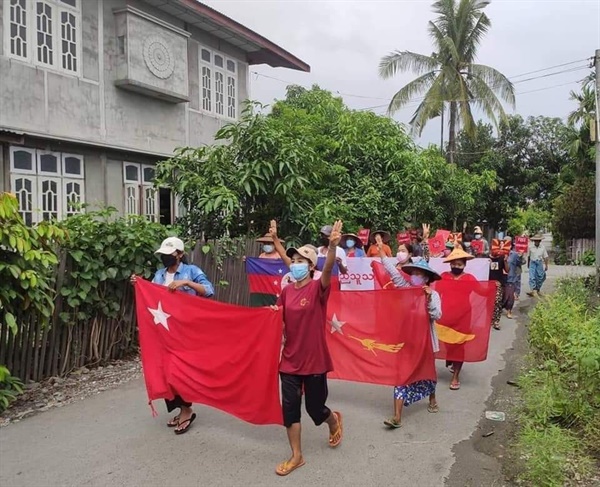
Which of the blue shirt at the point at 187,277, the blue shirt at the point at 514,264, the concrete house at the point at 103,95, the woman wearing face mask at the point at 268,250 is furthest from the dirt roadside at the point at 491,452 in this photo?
the concrete house at the point at 103,95

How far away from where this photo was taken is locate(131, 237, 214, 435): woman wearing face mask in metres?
4.70

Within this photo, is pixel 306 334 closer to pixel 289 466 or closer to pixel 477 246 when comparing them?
pixel 289 466

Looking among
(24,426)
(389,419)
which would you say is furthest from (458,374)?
(24,426)

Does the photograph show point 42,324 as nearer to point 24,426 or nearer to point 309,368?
point 24,426

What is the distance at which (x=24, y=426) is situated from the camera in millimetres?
4895

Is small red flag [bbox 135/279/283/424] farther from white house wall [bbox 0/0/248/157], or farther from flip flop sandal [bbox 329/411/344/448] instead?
white house wall [bbox 0/0/248/157]

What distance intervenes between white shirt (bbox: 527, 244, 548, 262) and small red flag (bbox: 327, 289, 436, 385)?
336 inches

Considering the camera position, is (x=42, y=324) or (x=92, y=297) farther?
(x=92, y=297)

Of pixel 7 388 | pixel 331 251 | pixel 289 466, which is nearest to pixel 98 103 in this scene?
pixel 7 388

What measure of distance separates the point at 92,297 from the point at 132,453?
251 cm

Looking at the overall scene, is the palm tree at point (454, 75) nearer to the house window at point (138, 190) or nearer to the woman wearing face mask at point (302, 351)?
the house window at point (138, 190)

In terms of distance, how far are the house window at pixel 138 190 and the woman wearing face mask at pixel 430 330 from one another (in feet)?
27.1

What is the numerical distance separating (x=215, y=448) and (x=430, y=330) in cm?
223

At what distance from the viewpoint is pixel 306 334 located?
13.1 feet
